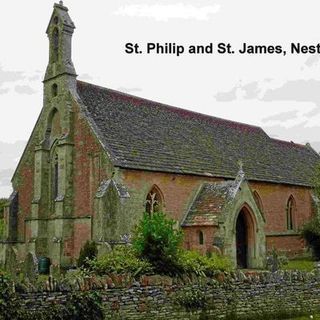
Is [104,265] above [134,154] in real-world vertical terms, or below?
below

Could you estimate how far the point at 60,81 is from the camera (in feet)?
111

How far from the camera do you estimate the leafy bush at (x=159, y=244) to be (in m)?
17.2

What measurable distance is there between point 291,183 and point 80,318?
3278 cm

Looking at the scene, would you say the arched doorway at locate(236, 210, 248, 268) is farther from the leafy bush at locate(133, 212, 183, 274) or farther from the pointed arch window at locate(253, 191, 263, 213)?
the leafy bush at locate(133, 212, 183, 274)

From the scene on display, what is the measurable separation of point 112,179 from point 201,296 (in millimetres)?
14012

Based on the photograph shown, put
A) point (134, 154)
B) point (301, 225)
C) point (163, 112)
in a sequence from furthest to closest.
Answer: point (301, 225) → point (163, 112) → point (134, 154)

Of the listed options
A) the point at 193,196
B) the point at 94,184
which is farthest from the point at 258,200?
the point at 94,184

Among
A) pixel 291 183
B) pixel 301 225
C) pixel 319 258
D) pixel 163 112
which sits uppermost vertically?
pixel 163 112

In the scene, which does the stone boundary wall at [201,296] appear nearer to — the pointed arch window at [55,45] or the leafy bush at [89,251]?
the leafy bush at [89,251]

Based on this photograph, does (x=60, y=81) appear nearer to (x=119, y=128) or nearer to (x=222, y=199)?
(x=119, y=128)

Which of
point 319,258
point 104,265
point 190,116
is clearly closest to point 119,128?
point 190,116

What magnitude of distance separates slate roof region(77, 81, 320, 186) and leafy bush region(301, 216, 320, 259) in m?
4.43

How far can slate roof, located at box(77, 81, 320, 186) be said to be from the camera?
32.3m

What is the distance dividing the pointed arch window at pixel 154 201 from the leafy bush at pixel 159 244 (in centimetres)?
1381
